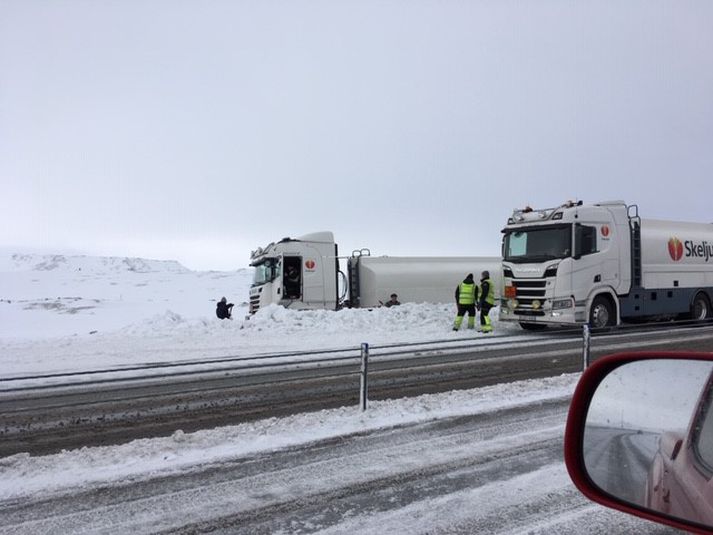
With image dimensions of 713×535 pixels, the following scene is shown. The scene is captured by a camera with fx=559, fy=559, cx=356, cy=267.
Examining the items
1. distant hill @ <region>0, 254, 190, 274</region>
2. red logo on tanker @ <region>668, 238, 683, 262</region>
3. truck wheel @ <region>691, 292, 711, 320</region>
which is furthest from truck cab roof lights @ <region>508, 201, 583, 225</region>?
distant hill @ <region>0, 254, 190, 274</region>

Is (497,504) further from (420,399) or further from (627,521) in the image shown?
(420,399)

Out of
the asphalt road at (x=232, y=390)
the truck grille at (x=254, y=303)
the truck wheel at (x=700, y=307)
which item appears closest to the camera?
the asphalt road at (x=232, y=390)

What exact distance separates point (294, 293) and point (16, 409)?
45.9ft

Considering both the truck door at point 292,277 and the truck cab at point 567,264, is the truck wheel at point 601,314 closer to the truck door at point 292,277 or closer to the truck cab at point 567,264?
the truck cab at point 567,264

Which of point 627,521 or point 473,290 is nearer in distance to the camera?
point 627,521

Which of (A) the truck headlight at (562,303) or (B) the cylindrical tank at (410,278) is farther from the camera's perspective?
(B) the cylindrical tank at (410,278)

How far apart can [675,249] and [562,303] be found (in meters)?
6.59

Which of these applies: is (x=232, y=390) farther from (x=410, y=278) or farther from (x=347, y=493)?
(x=410, y=278)

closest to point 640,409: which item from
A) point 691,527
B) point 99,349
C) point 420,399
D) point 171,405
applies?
point 691,527

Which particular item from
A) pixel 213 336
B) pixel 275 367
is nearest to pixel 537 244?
pixel 275 367

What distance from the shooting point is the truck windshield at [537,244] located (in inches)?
656

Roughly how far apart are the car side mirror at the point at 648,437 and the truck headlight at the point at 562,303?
15180mm

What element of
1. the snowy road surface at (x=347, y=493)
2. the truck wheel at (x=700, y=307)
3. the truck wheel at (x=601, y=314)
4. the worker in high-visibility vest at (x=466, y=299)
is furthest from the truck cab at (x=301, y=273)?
the snowy road surface at (x=347, y=493)

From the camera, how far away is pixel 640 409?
2059mm
